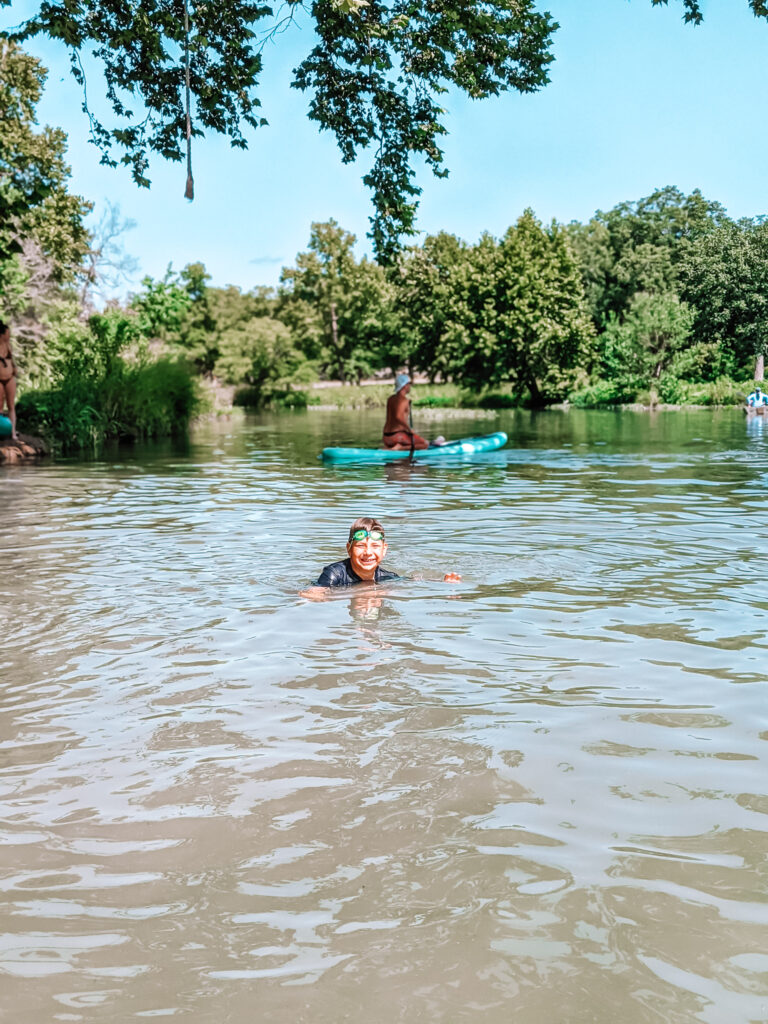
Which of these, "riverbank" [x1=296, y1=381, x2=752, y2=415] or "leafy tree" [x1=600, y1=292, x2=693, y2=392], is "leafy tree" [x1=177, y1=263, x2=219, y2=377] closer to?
"riverbank" [x1=296, y1=381, x2=752, y2=415]

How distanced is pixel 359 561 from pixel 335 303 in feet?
235

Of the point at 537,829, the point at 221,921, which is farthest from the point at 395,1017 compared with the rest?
the point at 537,829

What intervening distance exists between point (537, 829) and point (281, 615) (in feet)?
12.3

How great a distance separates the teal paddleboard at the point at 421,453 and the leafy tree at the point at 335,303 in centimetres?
5318

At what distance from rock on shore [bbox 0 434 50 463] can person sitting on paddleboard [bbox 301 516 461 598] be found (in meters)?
14.9

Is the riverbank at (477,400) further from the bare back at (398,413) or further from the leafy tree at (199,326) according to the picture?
the bare back at (398,413)

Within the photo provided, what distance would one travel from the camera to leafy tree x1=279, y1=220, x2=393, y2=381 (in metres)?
75.4

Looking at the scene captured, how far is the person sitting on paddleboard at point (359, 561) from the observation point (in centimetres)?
754

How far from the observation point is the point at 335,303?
77188mm

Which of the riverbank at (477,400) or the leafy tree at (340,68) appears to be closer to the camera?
the leafy tree at (340,68)

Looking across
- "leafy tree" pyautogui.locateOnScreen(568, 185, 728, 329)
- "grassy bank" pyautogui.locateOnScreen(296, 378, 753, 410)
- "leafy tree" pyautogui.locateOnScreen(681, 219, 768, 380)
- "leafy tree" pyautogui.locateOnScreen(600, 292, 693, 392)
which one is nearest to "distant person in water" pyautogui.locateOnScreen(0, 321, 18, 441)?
"grassy bank" pyautogui.locateOnScreen(296, 378, 753, 410)

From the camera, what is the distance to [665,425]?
33.0m

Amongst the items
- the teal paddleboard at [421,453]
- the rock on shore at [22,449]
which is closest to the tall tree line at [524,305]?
the rock on shore at [22,449]

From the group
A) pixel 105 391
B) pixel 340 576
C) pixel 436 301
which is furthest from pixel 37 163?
pixel 436 301
